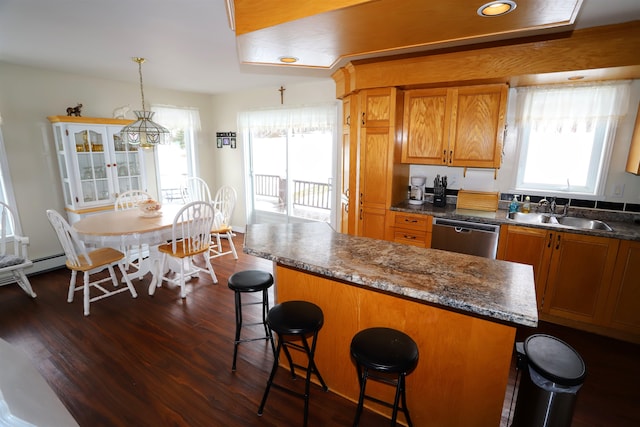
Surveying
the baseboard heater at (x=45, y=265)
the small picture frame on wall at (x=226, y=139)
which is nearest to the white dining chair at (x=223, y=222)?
the small picture frame on wall at (x=226, y=139)

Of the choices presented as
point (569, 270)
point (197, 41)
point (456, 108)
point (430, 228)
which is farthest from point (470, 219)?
point (197, 41)

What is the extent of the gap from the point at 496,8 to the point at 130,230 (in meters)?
3.29

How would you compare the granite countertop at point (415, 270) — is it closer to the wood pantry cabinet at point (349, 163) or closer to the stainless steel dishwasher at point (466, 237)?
the stainless steel dishwasher at point (466, 237)

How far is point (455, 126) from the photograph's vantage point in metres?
3.15

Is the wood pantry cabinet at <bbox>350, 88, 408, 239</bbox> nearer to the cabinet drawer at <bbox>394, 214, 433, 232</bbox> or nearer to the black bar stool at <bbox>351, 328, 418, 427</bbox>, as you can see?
the cabinet drawer at <bbox>394, 214, 433, 232</bbox>

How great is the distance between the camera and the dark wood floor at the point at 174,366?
1.90 metres

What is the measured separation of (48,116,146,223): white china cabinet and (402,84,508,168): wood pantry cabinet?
365cm

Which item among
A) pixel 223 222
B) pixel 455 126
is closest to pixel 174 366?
pixel 223 222

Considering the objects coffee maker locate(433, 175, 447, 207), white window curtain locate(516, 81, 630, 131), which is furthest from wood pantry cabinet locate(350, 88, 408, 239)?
white window curtain locate(516, 81, 630, 131)

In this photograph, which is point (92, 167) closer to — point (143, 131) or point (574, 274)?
point (143, 131)

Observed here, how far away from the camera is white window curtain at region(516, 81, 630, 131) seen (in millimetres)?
2793

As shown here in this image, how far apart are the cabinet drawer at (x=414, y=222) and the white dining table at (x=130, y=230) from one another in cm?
242

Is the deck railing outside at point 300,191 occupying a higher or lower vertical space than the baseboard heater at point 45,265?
higher

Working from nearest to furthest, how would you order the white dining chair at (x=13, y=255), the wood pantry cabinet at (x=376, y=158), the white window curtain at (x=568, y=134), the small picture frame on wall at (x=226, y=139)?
1. the white window curtain at (x=568, y=134)
2. the white dining chair at (x=13, y=255)
3. the wood pantry cabinet at (x=376, y=158)
4. the small picture frame on wall at (x=226, y=139)
